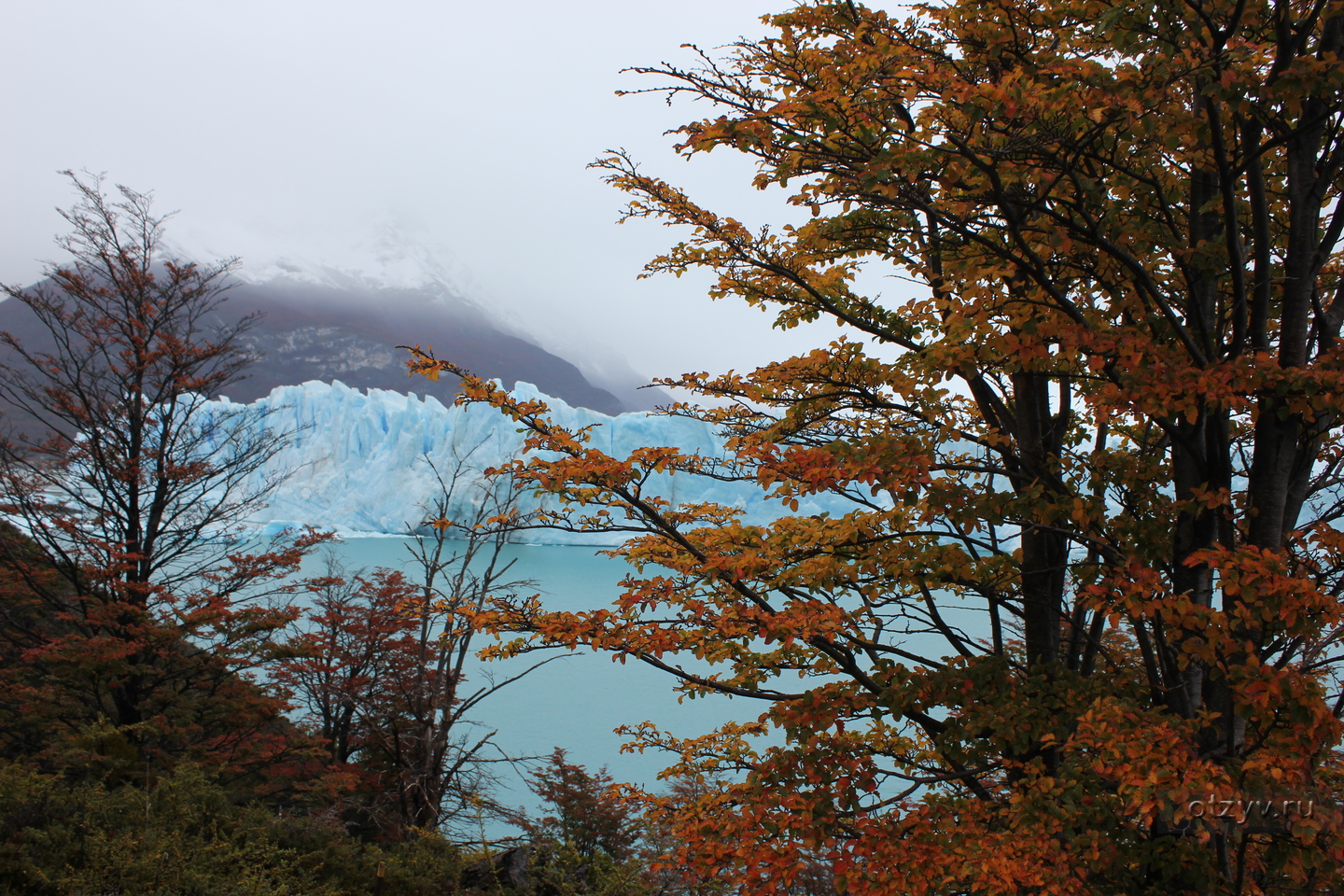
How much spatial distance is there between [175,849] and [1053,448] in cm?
540

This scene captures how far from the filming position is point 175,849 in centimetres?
362

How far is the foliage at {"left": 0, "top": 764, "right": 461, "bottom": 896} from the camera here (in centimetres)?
337

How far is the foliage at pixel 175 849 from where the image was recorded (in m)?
3.37

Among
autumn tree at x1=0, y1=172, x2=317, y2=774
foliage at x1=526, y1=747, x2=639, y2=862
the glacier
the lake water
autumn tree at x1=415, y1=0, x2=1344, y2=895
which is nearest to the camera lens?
autumn tree at x1=415, y1=0, x2=1344, y2=895

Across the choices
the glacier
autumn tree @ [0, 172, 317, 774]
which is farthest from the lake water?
the glacier

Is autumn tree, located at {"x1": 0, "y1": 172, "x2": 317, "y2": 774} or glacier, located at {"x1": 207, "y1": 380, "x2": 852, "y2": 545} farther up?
glacier, located at {"x1": 207, "y1": 380, "x2": 852, "y2": 545}

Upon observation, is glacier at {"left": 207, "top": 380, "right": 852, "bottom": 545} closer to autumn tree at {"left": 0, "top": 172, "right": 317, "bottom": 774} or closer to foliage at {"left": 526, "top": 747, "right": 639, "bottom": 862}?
foliage at {"left": 526, "top": 747, "right": 639, "bottom": 862}

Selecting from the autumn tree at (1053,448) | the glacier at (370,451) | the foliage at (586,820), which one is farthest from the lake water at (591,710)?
the glacier at (370,451)

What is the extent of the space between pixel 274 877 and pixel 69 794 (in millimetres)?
1471

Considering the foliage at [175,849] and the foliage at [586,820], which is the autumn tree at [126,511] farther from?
the foliage at [586,820]

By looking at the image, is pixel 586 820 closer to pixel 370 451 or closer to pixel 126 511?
pixel 126 511

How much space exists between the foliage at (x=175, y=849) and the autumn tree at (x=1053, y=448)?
224 centimetres

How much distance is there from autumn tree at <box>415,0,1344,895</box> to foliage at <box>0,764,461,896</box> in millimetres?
2236

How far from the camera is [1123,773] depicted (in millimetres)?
2227
